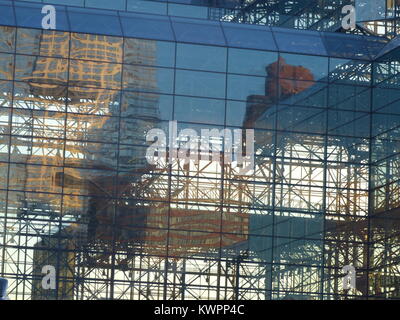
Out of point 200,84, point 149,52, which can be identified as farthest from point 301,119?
point 149,52

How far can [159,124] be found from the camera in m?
34.0

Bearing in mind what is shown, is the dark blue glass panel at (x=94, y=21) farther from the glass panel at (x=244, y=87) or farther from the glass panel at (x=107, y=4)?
the glass panel at (x=244, y=87)

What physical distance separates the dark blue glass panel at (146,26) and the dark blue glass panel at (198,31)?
13.4 inches

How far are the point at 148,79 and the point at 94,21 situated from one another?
2.90 metres

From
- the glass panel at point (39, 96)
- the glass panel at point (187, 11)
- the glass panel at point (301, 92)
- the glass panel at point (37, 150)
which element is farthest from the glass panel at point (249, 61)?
the glass panel at point (37, 150)

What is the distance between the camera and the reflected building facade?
32875mm

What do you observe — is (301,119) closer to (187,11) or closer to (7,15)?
(187,11)

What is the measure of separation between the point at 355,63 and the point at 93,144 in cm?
1042

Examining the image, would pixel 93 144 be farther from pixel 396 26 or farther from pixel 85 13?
pixel 396 26

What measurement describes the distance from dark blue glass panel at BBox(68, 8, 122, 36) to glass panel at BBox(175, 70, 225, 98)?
277 centimetres

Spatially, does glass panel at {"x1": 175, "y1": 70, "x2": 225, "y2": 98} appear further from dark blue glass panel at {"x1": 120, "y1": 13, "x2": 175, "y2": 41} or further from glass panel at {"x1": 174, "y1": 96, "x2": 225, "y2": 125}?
dark blue glass panel at {"x1": 120, "y1": 13, "x2": 175, "y2": 41}

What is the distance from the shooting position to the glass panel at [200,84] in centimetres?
3453

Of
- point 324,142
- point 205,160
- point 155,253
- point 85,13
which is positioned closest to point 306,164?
point 324,142

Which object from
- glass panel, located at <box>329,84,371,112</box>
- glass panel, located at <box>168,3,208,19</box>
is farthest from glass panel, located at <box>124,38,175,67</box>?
glass panel, located at <box>329,84,371,112</box>
